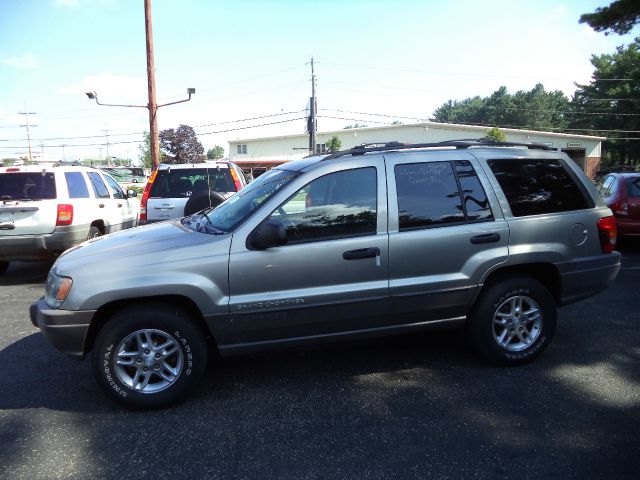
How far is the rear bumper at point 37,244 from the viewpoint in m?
7.00

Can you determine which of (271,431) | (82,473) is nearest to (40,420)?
(82,473)

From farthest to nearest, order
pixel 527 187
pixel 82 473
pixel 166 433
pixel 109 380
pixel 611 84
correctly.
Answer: pixel 611 84 < pixel 527 187 < pixel 109 380 < pixel 166 433 < pixel 82 473

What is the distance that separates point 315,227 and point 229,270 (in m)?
0.72

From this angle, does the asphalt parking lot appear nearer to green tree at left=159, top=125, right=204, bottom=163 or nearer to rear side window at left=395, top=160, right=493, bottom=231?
rear side window at left=395, top=160, right=493, bottom=231

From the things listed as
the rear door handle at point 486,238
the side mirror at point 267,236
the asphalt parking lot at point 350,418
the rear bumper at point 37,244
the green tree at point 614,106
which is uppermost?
the green tree at point 614,106

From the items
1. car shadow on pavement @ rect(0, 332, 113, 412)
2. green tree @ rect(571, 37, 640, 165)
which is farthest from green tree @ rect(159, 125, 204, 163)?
green tree @ rect(571, 37, 640, 165)

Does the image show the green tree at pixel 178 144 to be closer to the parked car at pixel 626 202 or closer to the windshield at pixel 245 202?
the parked car at pixel 626 202

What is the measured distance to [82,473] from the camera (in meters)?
2.70

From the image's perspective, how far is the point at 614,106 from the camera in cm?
5572

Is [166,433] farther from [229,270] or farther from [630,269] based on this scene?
[630,269]

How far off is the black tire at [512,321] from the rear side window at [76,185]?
6.59 m

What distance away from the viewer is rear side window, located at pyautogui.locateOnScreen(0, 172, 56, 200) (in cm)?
722

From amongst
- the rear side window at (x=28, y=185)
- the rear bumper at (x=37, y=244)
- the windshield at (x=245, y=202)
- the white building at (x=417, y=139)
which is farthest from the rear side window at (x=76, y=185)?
the white building at (x=417, y=139)

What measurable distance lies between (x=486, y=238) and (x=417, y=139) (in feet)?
138
